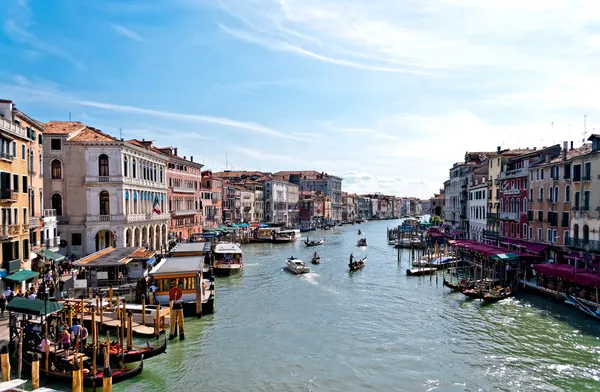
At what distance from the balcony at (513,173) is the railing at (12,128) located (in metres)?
29.9

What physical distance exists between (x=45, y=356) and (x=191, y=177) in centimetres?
4104

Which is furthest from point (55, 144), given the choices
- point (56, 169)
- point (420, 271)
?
point (420, 271)

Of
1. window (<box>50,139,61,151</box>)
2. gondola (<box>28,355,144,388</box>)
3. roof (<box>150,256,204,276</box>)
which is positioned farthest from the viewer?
window (<box>50,139,61,151</box>)

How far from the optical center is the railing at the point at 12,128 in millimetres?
19719

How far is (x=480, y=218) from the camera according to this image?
4388 cm

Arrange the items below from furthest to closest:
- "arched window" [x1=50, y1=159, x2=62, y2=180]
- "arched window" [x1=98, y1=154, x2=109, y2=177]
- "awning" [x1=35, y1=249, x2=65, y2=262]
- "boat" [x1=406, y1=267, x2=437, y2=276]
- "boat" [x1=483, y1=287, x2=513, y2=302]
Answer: "boat" [x1=406, y1=267, x2=437, y2=276]
"arched window" [x1=98, y1=154, x2=109, y2=177]
"arched window" [x1=50, y1=159, x2=62, y2=180]
"boat" [x1=483, y1=287, x2=513, y2=302]
"awning" [x1=35, y1=249, x2=65, y2=262]

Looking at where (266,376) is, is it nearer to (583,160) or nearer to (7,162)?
(7,162)

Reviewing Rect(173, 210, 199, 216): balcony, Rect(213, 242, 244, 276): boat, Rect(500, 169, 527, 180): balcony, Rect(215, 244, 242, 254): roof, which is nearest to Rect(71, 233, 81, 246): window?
Rect(213, 242, 244, 276): boat

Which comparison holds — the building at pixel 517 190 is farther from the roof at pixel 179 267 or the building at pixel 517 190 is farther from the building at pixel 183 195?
the building at pixel 183 195

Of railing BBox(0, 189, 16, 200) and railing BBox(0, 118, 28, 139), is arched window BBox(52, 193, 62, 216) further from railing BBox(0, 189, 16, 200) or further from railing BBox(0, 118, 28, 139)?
railing BBox(0, 189, 16, 200)

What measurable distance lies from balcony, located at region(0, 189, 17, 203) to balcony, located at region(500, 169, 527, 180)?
A: 3014cm

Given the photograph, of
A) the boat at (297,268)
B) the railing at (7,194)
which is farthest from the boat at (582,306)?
the railing at (7,194)

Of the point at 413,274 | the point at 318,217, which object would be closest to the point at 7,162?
the point at 413,274

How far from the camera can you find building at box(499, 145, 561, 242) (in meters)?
31.4
